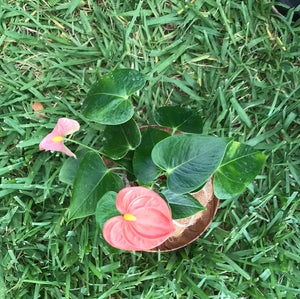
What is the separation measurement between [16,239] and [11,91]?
1.74 ft

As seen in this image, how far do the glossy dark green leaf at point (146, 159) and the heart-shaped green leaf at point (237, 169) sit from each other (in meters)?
0.16

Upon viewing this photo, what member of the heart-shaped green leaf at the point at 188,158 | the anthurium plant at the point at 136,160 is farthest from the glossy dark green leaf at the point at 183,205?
the heart-shaped green leaf at the point at 188,158

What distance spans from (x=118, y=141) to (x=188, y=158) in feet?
0.68

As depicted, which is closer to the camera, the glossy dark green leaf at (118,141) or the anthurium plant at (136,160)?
the anthurium plant at (136,160)

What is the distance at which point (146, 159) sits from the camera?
2.92 feet

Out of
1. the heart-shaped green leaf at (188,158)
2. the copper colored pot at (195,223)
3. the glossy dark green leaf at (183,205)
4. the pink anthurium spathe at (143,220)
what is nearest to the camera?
the pink anthurium spathe at (143,220)

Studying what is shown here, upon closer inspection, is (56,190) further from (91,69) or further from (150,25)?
(150,25)

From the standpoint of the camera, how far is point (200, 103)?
1235 millimetres

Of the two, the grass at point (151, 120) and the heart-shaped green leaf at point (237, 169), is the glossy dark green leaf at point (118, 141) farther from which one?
the grass at point (151, 120)

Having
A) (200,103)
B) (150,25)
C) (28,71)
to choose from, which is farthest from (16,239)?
(150,25)

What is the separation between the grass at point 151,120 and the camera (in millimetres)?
1181

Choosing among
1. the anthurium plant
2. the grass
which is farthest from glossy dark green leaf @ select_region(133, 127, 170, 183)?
the grass

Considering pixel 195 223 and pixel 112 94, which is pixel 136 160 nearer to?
pixel 112 94

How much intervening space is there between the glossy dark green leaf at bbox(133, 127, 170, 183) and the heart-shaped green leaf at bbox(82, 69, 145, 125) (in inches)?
3.7
